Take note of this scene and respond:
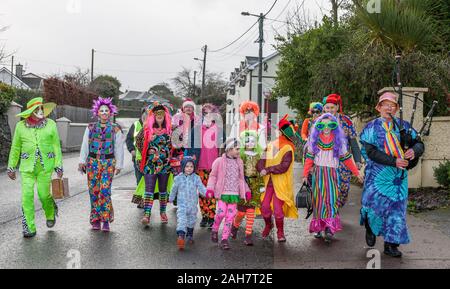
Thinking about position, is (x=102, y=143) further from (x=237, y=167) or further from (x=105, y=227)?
(x=237, y=167)

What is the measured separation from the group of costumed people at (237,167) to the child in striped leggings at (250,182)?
13mm

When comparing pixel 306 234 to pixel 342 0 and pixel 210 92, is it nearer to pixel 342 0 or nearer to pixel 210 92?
pixel 342 0

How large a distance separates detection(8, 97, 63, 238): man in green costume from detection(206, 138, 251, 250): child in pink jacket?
2.13 metres

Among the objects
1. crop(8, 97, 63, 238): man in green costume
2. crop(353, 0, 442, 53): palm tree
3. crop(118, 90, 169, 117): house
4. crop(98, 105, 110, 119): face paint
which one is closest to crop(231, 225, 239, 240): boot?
crop(98, 105, 110, 119): face paint

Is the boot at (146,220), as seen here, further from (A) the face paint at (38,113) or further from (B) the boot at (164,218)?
(A) the face paint at (38,113)

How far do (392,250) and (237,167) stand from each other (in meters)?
2.04

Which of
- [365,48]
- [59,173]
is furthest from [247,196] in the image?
[365,48]

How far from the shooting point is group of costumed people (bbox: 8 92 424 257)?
19.2ft

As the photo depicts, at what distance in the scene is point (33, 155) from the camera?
6730 mm

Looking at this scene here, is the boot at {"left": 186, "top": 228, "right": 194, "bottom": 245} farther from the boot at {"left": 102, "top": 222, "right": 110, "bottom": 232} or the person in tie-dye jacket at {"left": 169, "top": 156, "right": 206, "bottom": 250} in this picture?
the boot at {"left": 102, "top": 222, "right": 110, "bottom": 232}

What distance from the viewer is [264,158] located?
6641 mm

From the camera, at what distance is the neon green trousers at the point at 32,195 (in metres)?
6.61

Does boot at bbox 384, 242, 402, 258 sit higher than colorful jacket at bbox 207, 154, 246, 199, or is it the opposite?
colorful jacket at bbox 207, 154, 246, 199
